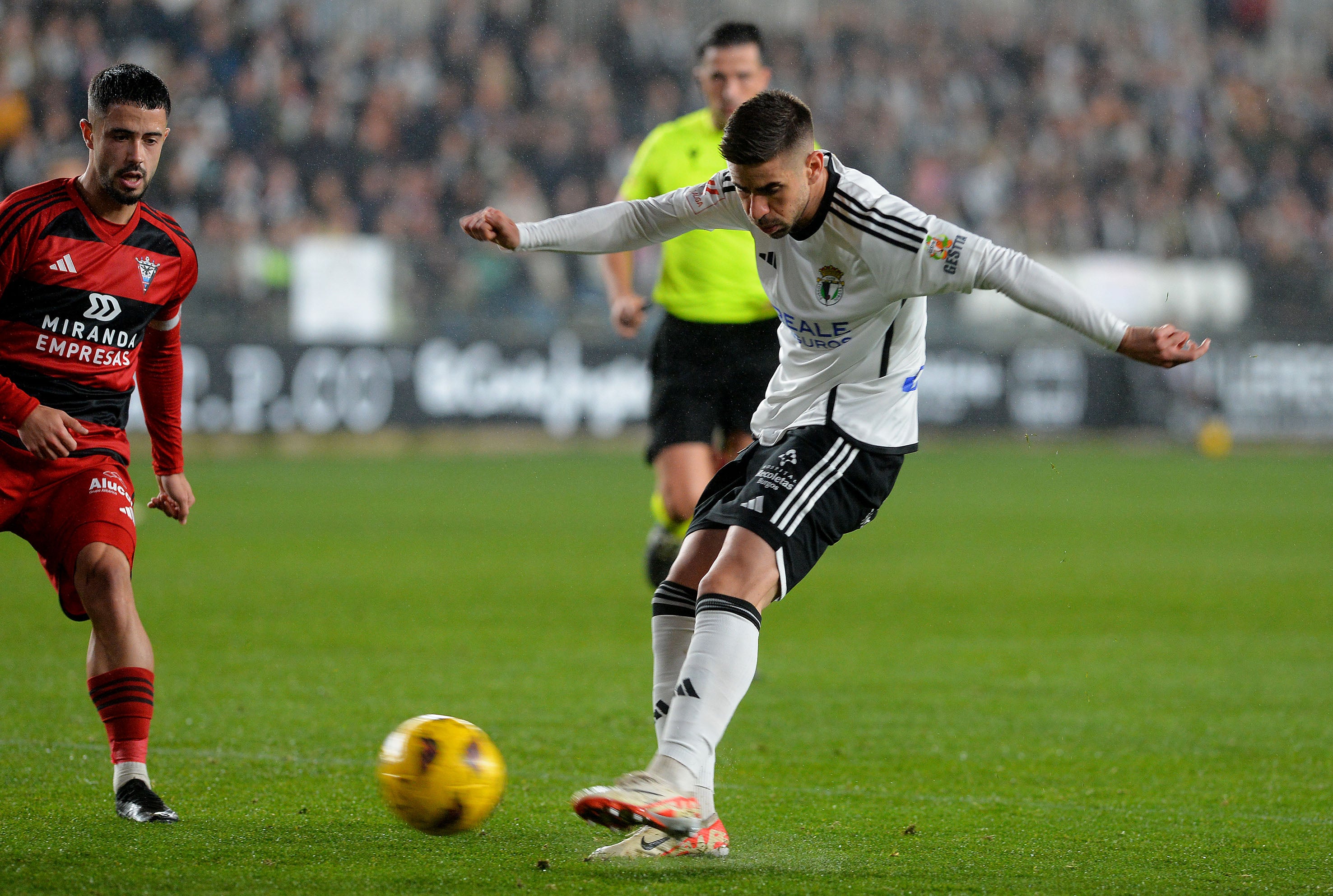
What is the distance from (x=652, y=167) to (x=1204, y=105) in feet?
68.7

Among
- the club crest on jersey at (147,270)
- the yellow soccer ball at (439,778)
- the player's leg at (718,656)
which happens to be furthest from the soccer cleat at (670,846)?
the club crest on jersey at (147,270)

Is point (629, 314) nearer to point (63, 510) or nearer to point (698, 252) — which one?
point (698, 252)

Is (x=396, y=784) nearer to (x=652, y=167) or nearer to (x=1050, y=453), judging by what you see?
(x=652, y=167)

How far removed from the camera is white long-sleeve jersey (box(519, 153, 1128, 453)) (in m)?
3.82

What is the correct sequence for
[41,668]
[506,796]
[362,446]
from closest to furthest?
[506,796]
[41,668]
[362,446]

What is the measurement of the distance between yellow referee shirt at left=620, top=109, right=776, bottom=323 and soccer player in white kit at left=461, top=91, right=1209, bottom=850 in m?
2.15

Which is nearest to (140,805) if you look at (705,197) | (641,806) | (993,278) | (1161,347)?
(641,806)

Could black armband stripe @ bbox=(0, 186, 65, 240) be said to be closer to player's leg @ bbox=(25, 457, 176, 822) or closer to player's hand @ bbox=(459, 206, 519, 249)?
player's leg @ bbox=(25, 457, 176, 822)

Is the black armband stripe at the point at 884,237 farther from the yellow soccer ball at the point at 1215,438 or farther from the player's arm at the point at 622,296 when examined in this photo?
the yellow soccer ball at the point at 1215,438

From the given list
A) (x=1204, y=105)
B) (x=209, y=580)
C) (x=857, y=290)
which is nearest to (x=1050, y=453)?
(x=1204, y=105)

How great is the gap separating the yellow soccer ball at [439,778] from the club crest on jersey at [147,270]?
1.48 meters

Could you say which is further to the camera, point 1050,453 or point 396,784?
point 1050,453

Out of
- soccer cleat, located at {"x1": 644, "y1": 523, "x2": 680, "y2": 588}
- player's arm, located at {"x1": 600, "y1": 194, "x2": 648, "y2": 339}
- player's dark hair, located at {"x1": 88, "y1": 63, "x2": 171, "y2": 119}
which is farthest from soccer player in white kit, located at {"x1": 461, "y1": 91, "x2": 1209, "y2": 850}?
soccer cleat, located at {"x1": 644, "y1": 523, "x2": 680, "y2": 588}

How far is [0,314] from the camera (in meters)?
4.34
